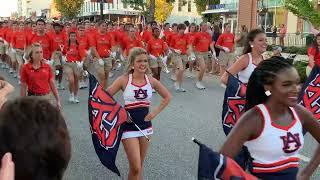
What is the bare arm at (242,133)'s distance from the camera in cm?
278

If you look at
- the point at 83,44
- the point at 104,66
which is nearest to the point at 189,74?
the point at 104,66

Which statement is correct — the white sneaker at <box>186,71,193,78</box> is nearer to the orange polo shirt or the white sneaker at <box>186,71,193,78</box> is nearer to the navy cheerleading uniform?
the orange polo shirt

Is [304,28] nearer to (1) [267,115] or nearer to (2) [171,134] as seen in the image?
(2) [171,134]

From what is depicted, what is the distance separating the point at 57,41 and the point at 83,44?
0.90 metres

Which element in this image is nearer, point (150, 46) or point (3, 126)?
point (3, 126)

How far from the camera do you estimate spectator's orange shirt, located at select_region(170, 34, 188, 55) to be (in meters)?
14.5

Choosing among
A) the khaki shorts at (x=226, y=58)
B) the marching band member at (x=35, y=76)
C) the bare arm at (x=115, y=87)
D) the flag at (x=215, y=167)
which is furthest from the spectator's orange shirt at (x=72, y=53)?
the flag at (x=215, y=167)

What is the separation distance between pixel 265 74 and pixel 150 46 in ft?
35.3

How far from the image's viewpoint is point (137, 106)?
501 cm

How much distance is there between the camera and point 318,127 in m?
3.06

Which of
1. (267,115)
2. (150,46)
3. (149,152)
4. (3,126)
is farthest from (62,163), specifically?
(150,46)

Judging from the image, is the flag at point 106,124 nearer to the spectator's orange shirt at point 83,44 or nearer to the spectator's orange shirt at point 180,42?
the spectator's orange shirt at point 83,44

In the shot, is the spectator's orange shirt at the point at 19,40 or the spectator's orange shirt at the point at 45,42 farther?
the spectator's orange shirt at the point at 19,40

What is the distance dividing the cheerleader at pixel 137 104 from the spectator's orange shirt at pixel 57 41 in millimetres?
8139
